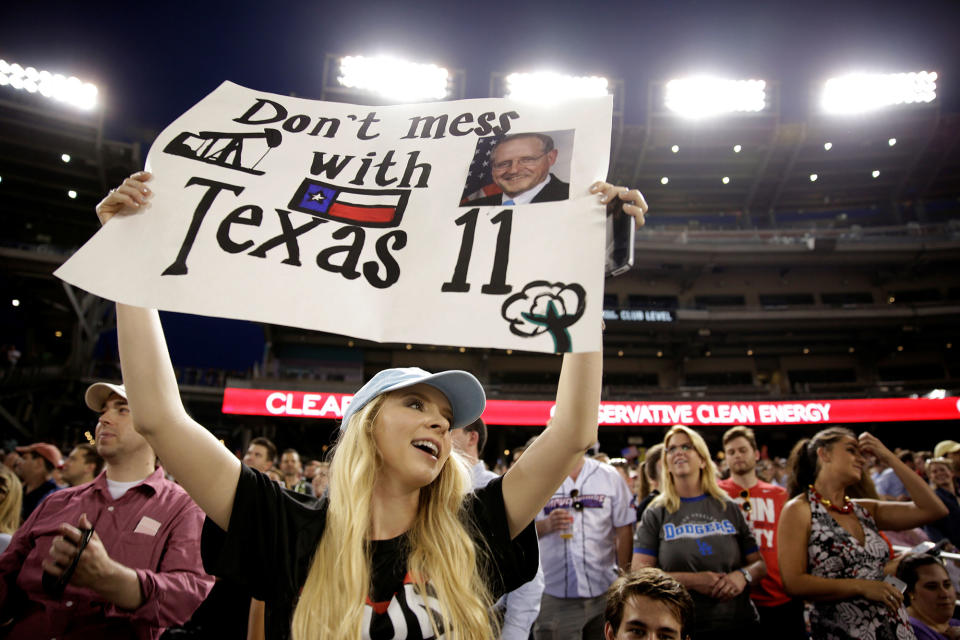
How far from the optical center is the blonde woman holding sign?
130 centimetres

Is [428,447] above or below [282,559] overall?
above

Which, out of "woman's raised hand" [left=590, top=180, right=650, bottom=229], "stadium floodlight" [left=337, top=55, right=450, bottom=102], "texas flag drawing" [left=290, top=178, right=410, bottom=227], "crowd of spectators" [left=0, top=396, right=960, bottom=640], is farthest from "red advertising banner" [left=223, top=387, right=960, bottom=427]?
"stadium floodlight" [left=337, top=55, right=450, bottom=102]

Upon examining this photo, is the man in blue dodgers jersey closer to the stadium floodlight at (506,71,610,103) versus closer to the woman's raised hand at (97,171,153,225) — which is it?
the woman's raised hand at (97,171,153,225)

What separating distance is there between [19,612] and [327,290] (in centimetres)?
206

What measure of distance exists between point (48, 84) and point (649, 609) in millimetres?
35614

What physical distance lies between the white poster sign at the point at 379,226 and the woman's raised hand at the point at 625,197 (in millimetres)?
39

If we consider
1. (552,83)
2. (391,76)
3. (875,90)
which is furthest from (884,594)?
(875,90)

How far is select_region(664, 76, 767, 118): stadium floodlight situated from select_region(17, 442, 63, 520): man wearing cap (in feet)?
112

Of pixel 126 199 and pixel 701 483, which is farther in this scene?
pixel 701 483

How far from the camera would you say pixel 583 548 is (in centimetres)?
373

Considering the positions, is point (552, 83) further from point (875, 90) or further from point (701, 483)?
point (701, 483)

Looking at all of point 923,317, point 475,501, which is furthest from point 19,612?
point 923,317

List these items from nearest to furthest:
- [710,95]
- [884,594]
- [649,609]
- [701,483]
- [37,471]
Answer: [649,609], [884,594], [701,483], [37,471], [710,95]

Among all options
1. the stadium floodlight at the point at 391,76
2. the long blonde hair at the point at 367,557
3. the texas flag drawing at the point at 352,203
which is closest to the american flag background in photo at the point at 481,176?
the texas flag drawing at the point at 352,203
